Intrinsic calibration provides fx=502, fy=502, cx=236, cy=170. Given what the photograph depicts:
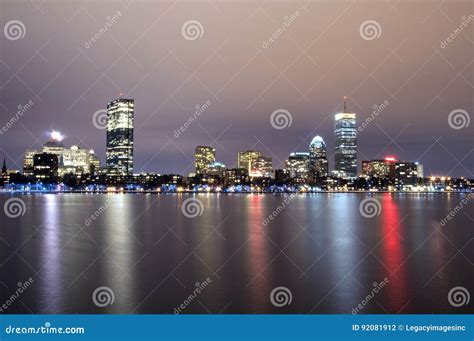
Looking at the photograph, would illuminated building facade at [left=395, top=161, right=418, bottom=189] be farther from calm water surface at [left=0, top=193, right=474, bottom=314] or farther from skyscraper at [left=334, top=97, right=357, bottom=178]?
calm water surface at [left=0, top=193, right=474, bottom=314]

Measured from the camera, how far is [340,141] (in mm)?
182750

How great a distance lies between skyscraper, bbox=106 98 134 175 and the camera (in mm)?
156750

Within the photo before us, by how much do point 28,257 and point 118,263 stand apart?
447 cm

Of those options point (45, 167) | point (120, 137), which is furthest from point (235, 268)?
point (120, 137)

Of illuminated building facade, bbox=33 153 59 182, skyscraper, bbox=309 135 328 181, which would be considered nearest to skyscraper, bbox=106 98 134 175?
illuminated building facade, bbox=33 153 59 182

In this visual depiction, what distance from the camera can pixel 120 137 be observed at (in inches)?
6383

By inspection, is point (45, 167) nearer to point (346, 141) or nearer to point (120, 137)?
point (120, 137)

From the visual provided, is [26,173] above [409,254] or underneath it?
above

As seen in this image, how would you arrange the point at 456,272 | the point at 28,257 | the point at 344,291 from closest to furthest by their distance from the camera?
the point at 344,291 → the point at 456,272 → the point at 28,257
